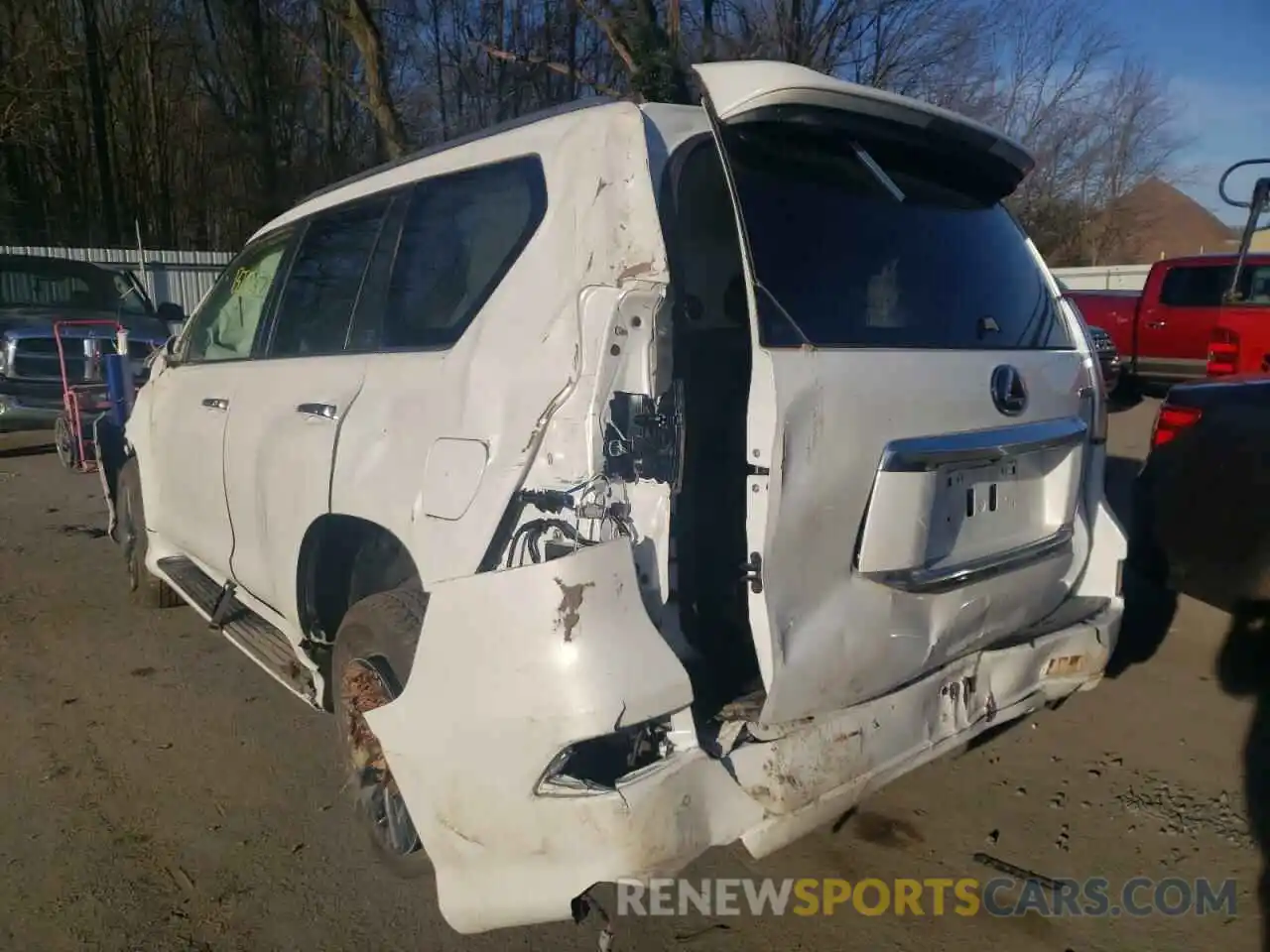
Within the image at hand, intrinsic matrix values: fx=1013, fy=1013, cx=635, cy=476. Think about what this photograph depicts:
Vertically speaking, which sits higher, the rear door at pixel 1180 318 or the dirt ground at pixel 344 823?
the rear door at pixel 1180 318

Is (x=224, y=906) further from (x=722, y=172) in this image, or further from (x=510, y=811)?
(x=722, y=172)

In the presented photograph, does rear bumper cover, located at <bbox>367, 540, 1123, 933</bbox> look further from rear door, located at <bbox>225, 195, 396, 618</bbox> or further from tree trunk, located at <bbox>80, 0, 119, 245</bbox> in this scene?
tree trunk, located at <bbox>80, 0, 119, 245</bbox>

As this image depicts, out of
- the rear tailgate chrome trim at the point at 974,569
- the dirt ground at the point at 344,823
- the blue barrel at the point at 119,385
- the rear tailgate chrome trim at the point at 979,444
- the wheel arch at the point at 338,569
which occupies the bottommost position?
Answer: the dirt ground at the point at 344,823

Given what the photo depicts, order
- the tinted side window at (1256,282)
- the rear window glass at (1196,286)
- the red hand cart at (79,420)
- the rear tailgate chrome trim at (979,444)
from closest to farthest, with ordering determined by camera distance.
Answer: the rear tailgate chrome trim at (979,444) → the red hand cart at (79,420) → the tinted side window at (1256,282) → the rear window glass at (1196,286)

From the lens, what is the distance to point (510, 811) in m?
2.21

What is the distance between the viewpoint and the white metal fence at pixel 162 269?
21359 millimetres

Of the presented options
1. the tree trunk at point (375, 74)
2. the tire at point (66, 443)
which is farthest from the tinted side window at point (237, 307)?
the tree trunk at point (375, 74)

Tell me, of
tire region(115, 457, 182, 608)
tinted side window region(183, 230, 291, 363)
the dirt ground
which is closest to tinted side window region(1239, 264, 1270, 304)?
the dirt ground

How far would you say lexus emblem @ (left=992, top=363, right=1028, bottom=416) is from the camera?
9.04 ft

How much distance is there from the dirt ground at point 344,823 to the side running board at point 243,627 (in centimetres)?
43

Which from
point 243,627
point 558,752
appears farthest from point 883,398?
point 243,627

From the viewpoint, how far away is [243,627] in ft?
12.9

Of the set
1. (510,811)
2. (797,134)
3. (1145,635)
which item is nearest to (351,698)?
(510,811)

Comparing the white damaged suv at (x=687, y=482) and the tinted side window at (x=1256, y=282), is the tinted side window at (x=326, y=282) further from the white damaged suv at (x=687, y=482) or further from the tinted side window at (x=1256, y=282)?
the tinted side window at (x=1256, y=282)
